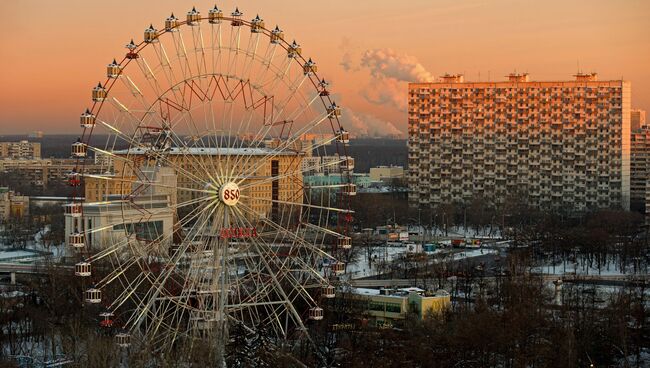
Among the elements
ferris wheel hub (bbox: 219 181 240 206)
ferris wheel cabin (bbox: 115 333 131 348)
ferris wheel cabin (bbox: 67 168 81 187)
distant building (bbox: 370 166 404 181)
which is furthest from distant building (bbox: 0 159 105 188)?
ferris wheel cabin (bbox: 115 333 131 348)

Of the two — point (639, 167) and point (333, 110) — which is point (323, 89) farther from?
point (639, 167)

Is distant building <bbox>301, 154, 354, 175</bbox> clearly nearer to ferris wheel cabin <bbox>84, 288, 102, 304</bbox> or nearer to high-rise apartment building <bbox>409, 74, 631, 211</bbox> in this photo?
ferris wheel cabin <bbox>84, 288, 102, 304</bbox>

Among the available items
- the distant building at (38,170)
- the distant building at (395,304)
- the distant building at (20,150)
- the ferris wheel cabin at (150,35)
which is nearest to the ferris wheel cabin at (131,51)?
the ferris wheel cabin at (150,35)

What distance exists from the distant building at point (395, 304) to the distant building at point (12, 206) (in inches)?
1930

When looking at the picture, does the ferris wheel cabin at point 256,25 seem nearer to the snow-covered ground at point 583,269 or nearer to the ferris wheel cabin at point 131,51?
the ferris wheel cabin at point 131,51

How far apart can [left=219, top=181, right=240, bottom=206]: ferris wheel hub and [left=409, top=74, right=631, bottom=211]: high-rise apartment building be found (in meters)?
53.1

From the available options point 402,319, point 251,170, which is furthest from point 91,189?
point 251,170

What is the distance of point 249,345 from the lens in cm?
3008

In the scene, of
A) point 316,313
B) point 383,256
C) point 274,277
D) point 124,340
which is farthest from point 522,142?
point 124,340

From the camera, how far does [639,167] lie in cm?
9119

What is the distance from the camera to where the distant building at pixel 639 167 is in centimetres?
8675

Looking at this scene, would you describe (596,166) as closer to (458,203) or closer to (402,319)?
(458,203)

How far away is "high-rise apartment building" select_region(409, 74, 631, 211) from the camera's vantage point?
8206 cm

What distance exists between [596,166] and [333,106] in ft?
169
